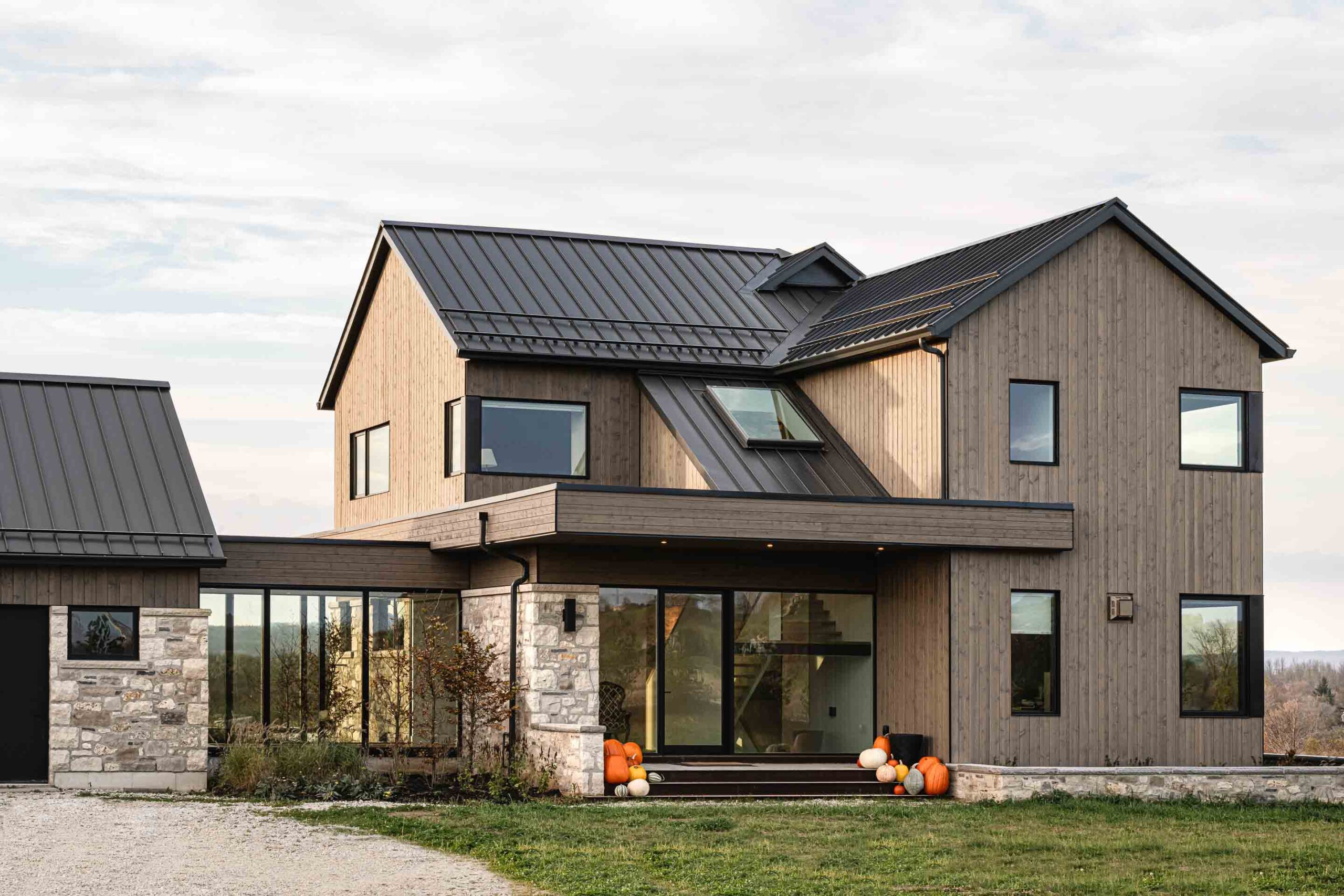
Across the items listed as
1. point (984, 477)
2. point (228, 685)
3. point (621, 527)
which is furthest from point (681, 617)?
point (228, 685)

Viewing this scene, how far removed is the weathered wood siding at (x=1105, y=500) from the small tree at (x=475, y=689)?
5564mm

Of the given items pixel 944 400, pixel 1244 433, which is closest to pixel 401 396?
pixel 944 400

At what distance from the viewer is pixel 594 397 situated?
25688 mm

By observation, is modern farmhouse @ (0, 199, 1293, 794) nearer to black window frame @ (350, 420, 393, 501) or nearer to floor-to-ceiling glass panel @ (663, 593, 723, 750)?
floor-to-ceiling glass panel @ (663, 593, 723, 750)

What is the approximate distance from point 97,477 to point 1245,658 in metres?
15.3

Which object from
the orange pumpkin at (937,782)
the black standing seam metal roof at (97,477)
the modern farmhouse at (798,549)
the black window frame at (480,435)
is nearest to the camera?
the black standing seam metal roof at (97,477)

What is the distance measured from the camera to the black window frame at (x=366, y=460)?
27938mm

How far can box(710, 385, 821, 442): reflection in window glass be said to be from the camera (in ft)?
81.3

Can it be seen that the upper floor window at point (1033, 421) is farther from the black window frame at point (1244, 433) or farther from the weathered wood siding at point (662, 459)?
the weathered wood siding at point (662, 459)

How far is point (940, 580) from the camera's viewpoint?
72.9ft

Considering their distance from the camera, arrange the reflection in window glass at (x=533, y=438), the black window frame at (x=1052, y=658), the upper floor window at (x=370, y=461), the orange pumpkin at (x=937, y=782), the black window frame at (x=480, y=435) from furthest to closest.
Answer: the upper floor window at (x=370, y=461), the reflection in window glass at (x=533, y=438), the black window frame at (x=480, y=435), the black window frame at (x=1052, y=658), the orange pumpkin at (x=937, y=782)

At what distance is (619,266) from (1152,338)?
8827 millimetres

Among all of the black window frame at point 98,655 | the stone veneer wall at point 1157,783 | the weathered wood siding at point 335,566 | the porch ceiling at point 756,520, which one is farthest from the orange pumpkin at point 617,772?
the black window frame at point 98,655

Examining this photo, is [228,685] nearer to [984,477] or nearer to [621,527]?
→ [621,527]
